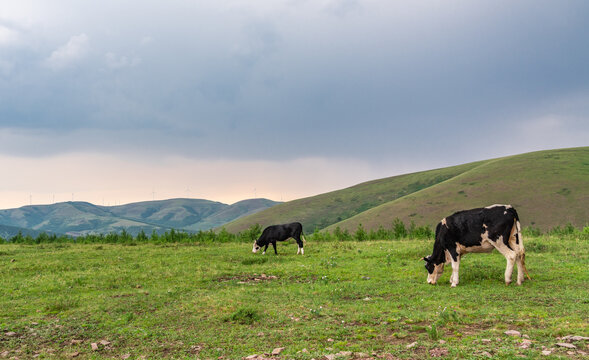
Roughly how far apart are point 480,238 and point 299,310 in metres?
7.25

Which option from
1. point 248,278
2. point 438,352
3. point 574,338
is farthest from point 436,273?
point 248,278

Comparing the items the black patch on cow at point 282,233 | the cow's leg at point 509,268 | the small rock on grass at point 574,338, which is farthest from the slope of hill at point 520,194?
the small rock on grass at point 574,338

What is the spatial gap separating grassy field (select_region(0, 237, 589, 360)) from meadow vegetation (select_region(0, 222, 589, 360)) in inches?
1.6

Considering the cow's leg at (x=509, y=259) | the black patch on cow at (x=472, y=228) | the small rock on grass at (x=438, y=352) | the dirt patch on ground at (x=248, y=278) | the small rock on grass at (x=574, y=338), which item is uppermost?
the black patch on cow at (x=472, y=228)

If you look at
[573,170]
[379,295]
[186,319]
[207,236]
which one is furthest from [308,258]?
[573,170]

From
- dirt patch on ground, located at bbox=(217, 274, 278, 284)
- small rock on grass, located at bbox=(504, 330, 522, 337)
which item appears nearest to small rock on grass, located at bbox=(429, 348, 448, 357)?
small rock on grass, located at bbox=(504, 330, 522, 337)

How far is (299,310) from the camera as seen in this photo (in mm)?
11461

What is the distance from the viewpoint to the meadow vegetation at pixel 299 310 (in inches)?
321

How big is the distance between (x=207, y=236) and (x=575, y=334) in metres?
36.8

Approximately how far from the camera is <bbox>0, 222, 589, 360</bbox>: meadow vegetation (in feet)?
26.7

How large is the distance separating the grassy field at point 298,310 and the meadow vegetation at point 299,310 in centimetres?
4

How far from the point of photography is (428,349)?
7.48m

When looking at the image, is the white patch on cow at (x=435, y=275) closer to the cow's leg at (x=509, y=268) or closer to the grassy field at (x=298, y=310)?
the grassy field at (x=298, y=310)

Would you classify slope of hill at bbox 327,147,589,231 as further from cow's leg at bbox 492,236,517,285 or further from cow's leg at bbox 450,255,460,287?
cow's leg at bbox 450,255,460,287
